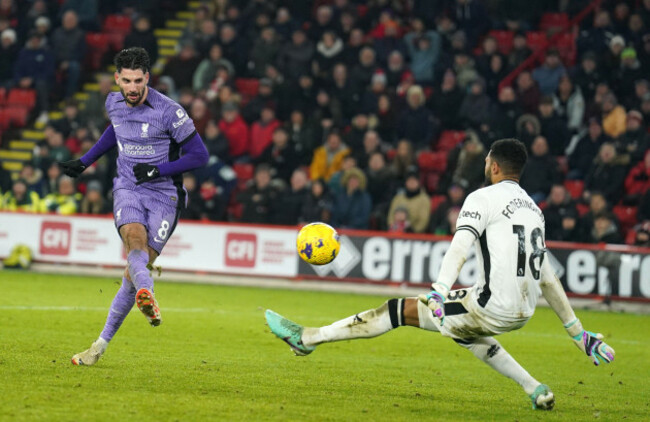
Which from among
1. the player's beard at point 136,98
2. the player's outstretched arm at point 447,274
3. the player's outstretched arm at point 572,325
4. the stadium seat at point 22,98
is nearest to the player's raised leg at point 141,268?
the player's beard at point 136,98

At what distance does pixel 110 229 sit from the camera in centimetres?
1877

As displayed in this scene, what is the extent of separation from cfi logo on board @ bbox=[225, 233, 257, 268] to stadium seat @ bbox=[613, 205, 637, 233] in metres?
6.32

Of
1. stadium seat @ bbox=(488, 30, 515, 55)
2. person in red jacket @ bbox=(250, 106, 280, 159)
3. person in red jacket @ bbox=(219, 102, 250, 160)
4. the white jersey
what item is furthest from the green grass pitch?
stadium seat @ bbox=(488, 30, 515, 55)

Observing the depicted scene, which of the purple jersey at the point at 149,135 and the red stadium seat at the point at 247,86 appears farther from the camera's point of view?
the red stadium seat at the point at 247,86

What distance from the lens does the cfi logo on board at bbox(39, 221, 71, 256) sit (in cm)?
1911

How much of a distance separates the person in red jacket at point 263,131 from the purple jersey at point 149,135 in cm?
1185

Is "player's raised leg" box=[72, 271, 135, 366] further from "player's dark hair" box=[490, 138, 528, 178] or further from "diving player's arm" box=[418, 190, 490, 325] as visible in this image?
"player's dark hair" box=[490, 138, 528, 178]

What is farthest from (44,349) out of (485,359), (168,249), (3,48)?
(3,48)

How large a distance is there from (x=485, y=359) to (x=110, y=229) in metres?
12.2

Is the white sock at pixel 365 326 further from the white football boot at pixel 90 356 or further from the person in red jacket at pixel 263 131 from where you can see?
the person in red jacket at pixel 263 131

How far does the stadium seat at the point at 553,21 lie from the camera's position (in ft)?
72.5

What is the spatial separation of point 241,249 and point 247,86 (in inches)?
211

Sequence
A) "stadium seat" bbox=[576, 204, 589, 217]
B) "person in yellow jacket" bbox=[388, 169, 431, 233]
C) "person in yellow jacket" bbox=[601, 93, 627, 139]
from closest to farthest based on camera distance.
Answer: "stadium seat" bbox=[576, 204, 589, 217], "person in yellow jacket" bbox=[388, 169, 431, 233], "person in yellow jacket" bbox=[601, 93, 627, 139]

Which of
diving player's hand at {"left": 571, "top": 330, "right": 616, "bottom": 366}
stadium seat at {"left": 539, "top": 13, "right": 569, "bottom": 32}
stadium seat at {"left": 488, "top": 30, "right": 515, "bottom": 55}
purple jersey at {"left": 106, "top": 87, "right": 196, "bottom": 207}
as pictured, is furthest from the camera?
stadium seat at {"left": 539, "top": 13, "right": 569, "bottom": 32}
